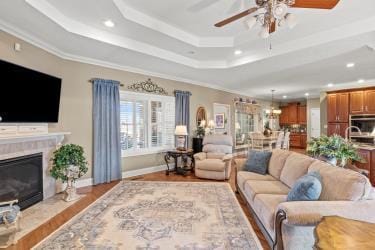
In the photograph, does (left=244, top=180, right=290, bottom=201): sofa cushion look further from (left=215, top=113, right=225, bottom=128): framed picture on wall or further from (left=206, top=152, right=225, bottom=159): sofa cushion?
(left=215, top=113, right=225, bottom=128): framed picture on wall

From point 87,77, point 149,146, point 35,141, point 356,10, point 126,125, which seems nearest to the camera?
point 356,10

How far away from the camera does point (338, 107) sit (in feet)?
25.1

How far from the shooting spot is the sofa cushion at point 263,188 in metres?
3.03

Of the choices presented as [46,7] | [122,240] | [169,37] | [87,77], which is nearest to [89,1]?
[46,7]

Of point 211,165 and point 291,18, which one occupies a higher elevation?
point 291,18

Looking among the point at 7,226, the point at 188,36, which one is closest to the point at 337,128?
the point at 188,36

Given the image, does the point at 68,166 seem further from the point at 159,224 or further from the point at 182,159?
the point at 182,159

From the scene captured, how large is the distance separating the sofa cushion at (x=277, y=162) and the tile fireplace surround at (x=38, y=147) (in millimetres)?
3869

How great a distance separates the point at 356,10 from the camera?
10.8 ft

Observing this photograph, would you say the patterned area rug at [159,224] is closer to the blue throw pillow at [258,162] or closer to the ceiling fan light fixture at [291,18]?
the blue throw pillow at [258,162]

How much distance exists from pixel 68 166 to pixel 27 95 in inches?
51.7

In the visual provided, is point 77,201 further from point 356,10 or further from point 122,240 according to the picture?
point 356,10

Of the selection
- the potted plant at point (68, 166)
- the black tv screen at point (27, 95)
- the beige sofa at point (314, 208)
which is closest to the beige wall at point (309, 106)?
the beige sofa at point (314, 208)

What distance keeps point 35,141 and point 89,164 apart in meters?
1.36
